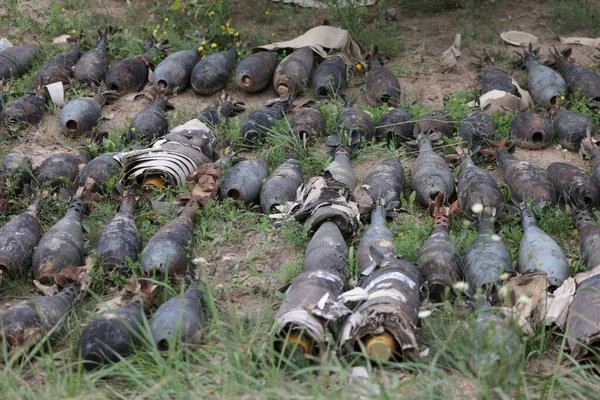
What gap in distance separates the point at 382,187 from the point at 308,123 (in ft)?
3.64

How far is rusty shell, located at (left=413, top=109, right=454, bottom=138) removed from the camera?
5.96 meters

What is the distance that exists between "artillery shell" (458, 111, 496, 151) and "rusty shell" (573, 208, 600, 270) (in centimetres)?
116

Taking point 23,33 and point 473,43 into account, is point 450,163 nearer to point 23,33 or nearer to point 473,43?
point 473,43

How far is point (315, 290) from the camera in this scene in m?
3.81

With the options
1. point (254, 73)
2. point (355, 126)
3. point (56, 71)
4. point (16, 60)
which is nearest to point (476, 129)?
point (355, 126)

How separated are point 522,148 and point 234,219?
2405 millimetres

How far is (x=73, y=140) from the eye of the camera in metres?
6.28

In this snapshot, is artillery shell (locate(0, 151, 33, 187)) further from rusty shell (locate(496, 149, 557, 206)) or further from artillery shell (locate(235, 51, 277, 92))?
rusty shell (locate(496, 149, 557, 206))

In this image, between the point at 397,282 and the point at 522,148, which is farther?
the point at 522,148

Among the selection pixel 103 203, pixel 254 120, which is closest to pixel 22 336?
pixel 103 203

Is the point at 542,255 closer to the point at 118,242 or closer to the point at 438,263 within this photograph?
the point at 438,263

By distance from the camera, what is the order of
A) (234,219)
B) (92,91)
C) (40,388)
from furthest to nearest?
(92,91) → (234,219) → (40,388)

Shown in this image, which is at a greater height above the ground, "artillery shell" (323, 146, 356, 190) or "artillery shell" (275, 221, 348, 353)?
"artillery shell" (275, 221, 348, 353)

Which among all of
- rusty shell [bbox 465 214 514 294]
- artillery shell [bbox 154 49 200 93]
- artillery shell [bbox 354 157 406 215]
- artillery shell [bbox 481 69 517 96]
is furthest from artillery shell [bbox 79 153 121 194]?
artillery shell [bbox 481 69 517 96]
